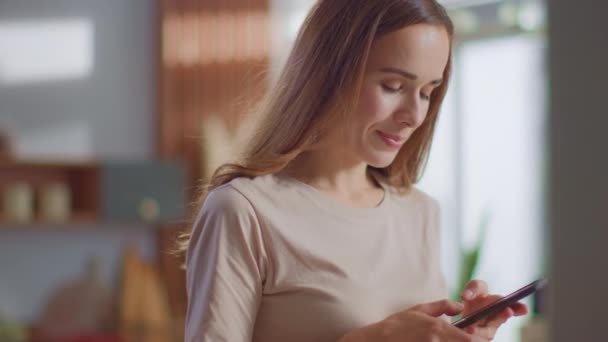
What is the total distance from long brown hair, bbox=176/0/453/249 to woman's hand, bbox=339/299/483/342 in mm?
267

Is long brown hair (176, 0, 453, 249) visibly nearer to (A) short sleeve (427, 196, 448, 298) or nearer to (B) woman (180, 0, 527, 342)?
(B) woman (180, 0, 527, 342)

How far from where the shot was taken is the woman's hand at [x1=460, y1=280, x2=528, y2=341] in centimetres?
103

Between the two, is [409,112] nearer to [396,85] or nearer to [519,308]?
[396,85]

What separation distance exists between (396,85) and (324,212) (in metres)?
0.20

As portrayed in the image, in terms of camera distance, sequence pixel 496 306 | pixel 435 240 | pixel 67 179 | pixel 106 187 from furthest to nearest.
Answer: pixel 67 179, pixel 106 187, pixel 435 240, pixel 496 306

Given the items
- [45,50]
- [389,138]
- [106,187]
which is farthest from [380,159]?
[45,50]

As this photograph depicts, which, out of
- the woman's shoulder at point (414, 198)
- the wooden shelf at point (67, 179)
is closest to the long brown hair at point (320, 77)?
the woman's shoulder at point (414, 198)

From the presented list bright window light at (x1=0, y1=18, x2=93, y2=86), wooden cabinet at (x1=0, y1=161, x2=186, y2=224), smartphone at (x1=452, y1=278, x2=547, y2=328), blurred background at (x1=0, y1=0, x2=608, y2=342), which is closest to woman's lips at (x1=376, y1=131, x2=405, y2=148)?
smartphone at (x1=452, y1=278, x2=547, y2=328)

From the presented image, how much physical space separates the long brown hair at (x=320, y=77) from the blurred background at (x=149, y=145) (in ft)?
10.8

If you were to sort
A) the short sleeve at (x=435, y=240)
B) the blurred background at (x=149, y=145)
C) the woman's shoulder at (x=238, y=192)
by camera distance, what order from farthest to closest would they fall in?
the blurred background at (x=149, y=145) → the short sleeve at (x=435, y=240) → the woman's shoulder at (x=238, y=192)

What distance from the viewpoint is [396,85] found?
1.10m

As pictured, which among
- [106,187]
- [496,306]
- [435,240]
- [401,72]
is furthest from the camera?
[106,187]

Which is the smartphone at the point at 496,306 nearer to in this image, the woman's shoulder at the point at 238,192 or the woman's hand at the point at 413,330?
the woman's hand at the point at 413,330

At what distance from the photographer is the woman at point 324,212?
3.48 ft
